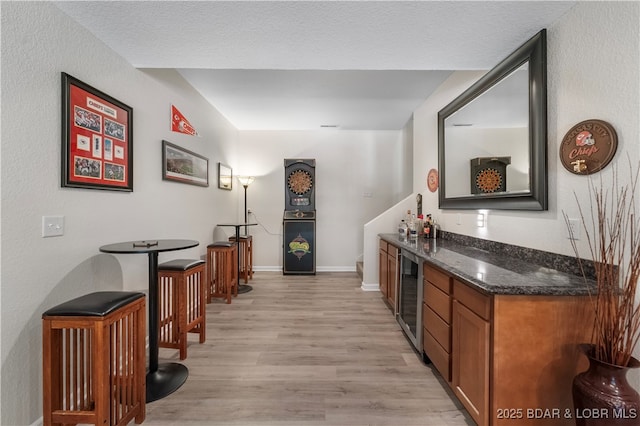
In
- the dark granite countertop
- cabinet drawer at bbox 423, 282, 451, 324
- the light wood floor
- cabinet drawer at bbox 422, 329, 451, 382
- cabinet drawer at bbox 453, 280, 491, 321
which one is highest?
the dark granite countertop

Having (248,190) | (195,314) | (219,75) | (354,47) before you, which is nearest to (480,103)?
(354,47)

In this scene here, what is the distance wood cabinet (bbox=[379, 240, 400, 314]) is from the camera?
2963 mm

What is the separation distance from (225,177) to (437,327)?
3751 mm

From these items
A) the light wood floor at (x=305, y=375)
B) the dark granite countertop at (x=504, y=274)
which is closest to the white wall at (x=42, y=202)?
the light wood floor at (x=305, y=375)

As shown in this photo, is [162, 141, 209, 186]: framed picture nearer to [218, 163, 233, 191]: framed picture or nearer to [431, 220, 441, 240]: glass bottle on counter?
[218, 163, 233, 191]: framed picture

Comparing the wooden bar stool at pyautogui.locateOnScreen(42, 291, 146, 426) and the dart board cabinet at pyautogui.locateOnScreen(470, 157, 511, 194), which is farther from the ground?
the dart board cabinet at pyautogui.locateOnScreen(470, 157, 511, 194)

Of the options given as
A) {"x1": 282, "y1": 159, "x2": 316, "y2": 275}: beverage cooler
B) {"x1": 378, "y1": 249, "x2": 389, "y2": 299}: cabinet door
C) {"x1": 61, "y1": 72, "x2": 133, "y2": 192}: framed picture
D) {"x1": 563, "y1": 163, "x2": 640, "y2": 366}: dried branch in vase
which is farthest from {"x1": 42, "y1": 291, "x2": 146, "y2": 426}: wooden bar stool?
{"x1": 282, "y1": 159, "x2": 316, "y2": 275}: beverage cooler

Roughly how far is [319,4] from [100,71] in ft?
5.39

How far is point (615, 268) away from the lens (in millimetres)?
1309

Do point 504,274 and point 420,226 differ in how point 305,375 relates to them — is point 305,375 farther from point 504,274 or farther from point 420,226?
point 420,226

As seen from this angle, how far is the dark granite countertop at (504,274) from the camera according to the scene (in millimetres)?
1264

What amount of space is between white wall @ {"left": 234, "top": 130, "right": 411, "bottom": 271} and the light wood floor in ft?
6.38

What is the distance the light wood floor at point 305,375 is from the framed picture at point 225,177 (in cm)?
194

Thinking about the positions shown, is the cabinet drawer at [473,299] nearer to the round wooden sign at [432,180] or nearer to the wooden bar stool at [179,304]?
the round wooden sign at [432,180]
